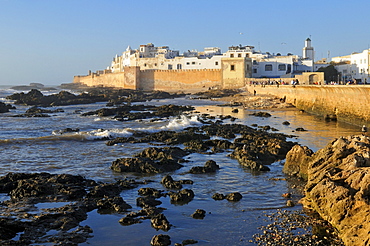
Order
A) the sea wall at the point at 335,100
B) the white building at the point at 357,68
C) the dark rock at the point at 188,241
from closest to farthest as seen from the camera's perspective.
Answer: the dark rock at the point at 188,241
the sea wall at the point at 335,100
the white building at the point at 357,68

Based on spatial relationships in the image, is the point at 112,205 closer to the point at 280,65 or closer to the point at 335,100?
the point at 335,100

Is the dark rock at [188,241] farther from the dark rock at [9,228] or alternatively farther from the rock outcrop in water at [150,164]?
the rock outcrop in water at [150,164]

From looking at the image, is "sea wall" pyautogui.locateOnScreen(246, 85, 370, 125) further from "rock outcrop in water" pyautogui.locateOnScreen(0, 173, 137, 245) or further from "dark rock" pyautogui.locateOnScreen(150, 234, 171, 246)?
"dark rock" pyautogui.locateOnScreen(150, 234, 171, 246)

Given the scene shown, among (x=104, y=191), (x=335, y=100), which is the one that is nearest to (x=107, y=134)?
(x=104, y=191)

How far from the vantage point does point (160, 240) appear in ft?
23.3

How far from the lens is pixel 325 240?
714 centimetres

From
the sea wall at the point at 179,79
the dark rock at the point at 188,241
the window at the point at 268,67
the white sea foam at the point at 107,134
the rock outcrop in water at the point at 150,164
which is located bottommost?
the dark rock at the point at 188,241

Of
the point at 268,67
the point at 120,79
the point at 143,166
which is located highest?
the point at 268,67

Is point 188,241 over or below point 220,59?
below

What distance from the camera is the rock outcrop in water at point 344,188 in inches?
276

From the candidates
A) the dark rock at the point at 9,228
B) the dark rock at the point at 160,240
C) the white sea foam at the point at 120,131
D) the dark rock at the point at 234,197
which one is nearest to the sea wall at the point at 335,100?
the white sea foam at the point at 120,131

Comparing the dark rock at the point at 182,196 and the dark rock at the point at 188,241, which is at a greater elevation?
the dark rock at the point at 182,196

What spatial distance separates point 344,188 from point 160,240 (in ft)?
10.5

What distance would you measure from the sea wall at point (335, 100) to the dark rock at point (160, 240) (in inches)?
612
